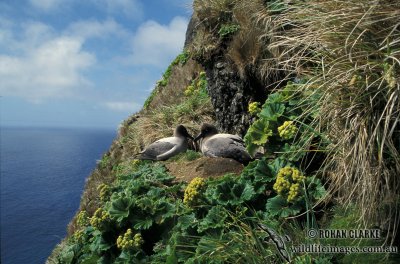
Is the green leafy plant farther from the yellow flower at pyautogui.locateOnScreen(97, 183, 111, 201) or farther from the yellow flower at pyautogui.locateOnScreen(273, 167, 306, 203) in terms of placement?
the yellow flower at pyautogui.locateOnScreen(273, 167, 306, 203)

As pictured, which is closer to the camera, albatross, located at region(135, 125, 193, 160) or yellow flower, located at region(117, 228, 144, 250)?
yellow flower, located at region(117, 228, 144, 250)

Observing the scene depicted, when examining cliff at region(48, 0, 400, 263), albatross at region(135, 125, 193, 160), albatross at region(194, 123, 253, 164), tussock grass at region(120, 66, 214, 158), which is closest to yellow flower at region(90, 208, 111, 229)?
cliff at region(48, 0, 400, 263)

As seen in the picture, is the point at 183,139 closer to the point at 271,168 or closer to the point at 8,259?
the point at 271,168

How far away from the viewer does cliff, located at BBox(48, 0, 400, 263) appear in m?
3.86

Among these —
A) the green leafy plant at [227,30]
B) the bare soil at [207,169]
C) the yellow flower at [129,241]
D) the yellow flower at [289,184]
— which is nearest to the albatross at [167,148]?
the bare soil at [207,169]

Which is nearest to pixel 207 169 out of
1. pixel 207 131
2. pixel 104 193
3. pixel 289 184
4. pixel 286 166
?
pixel 207 131

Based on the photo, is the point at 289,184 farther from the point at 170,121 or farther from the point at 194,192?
the point at 170,121

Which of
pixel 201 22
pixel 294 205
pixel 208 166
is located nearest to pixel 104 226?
pixel 208 166

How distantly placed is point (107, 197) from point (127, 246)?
181 centimetres

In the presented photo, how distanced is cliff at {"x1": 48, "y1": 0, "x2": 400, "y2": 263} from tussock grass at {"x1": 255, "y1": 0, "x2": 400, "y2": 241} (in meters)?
0.01

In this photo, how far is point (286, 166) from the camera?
17.2 ft

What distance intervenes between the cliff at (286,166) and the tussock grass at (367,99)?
0.5 inches

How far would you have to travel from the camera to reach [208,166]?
732cm

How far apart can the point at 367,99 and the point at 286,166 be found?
1.59m
